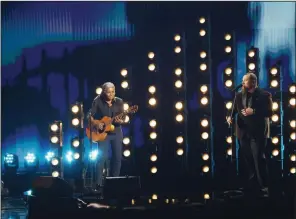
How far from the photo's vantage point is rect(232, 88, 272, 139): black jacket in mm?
6203

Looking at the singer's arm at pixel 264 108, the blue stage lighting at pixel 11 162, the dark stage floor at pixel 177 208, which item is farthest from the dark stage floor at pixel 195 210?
the blue stage lighting at pixel 11 162

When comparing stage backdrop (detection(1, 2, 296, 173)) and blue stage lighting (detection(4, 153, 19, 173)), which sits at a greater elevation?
stage backdrop (detection(1, 2, 296, 173))

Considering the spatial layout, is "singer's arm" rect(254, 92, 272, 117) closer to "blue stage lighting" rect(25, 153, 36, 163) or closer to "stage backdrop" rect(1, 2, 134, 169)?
"stage backdrop" rect(1, 2, 134, 169)

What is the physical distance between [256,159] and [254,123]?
43cm

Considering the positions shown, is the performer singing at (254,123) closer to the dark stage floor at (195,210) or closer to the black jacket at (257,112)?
the black jacket at (257,112)

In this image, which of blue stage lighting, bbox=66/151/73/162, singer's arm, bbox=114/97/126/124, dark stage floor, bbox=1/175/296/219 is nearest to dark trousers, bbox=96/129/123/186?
singer's arm, bbox=114/97/126/124

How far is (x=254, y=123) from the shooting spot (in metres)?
6.22

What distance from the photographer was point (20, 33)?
7770 mm

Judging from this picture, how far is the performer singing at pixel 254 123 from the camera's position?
6.18 metres

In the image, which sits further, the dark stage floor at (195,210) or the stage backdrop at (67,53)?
the stage backdrop at (67,53)

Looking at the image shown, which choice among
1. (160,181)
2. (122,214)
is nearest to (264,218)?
(122,214)

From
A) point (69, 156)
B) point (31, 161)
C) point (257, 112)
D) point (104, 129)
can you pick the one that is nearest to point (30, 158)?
point (31, 161)

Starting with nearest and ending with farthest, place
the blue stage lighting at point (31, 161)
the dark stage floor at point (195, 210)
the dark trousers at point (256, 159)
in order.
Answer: the dark stage floor at point (195, 210)
the dark trousers at point (256, 159)
the blue stage lighting at point (31, 161)

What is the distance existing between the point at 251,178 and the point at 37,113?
348 cm
